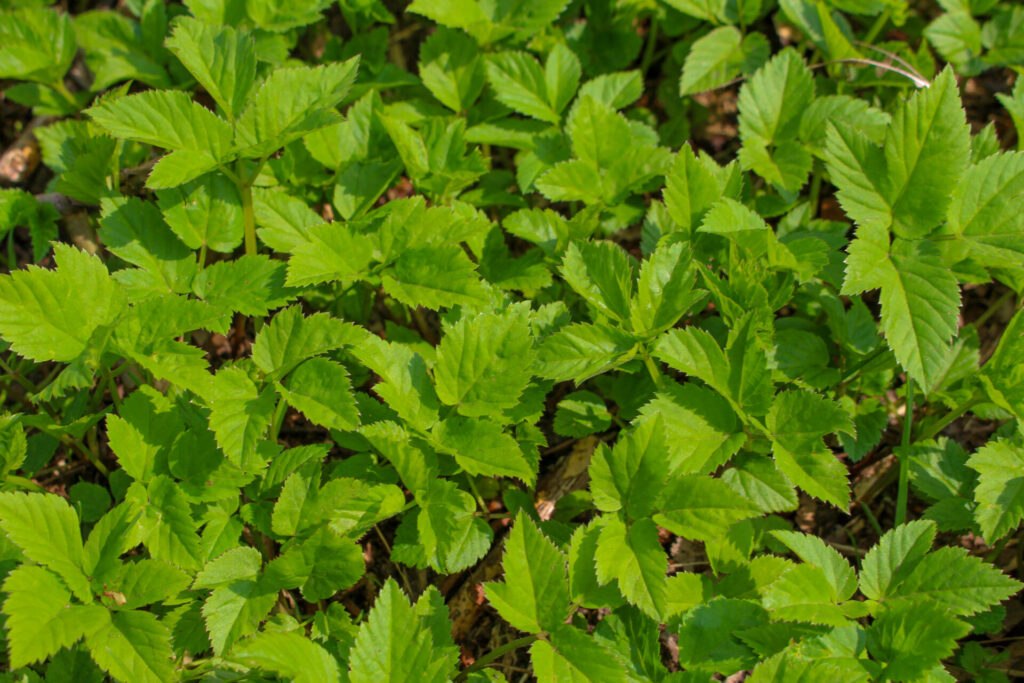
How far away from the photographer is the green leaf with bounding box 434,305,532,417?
217 centimetres

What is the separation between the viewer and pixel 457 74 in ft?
9.70

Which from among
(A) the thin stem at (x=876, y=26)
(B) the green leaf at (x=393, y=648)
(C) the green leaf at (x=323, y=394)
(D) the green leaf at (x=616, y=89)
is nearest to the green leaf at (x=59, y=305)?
(C) the green leaf at (x=323, y=394)

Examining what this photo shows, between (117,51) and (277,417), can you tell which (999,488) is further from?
(117,51)

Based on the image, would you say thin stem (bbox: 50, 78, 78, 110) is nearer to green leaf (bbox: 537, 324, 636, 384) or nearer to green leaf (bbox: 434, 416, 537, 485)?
green leaf (bbox: 434, 416, 537, 485)

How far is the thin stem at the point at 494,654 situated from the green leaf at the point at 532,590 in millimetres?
90

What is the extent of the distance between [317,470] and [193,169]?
1.04 meters

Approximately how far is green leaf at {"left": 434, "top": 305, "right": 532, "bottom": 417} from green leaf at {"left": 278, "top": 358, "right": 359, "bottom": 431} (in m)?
0.27

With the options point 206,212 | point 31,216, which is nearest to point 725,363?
point 206,212

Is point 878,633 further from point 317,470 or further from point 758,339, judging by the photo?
point 317,470

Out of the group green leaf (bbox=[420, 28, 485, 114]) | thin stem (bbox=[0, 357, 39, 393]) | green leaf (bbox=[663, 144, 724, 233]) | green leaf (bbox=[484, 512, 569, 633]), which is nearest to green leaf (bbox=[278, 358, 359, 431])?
green leaf (bbox=[484, 512, 569, 633])

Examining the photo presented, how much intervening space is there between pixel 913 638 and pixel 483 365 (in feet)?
4.50

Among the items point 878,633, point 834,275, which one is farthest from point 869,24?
point 878,633

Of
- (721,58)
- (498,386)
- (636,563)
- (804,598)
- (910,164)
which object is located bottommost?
(804,598)

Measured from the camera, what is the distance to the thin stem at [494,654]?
2.05 meters
